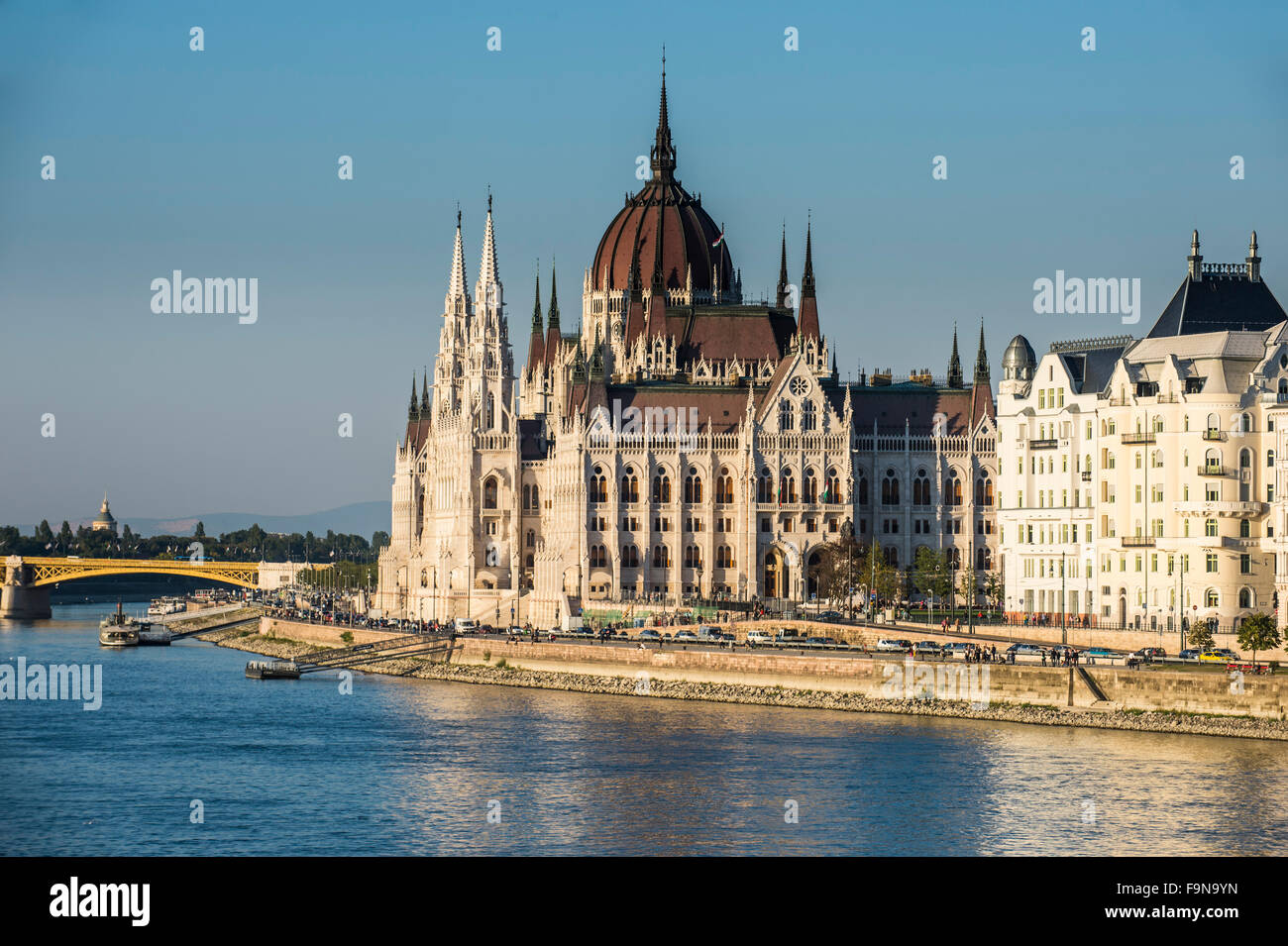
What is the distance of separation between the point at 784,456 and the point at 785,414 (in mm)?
3060

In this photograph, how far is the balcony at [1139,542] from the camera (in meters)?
101

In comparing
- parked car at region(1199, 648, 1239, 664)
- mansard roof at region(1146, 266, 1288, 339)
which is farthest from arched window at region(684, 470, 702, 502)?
parked car at region(1199, 648, 1239, 664)

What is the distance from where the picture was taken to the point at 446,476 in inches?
6496

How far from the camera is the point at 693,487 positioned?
146 meters

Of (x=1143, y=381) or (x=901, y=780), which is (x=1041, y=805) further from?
(x=1143, y=381)

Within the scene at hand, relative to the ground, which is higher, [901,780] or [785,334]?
[785,334]

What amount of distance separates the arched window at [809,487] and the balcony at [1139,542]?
1766 inches

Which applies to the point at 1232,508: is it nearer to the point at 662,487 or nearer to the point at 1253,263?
the point at 1253,263

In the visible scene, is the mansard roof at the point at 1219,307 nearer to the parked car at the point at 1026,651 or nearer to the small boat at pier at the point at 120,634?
the parked car at the point at 1026,651

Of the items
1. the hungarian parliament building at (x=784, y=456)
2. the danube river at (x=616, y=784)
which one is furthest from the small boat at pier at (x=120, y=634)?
the danube river at (x=616, y=784)

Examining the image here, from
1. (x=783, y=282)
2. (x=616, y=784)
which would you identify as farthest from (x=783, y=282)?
(x=616, y=784)
